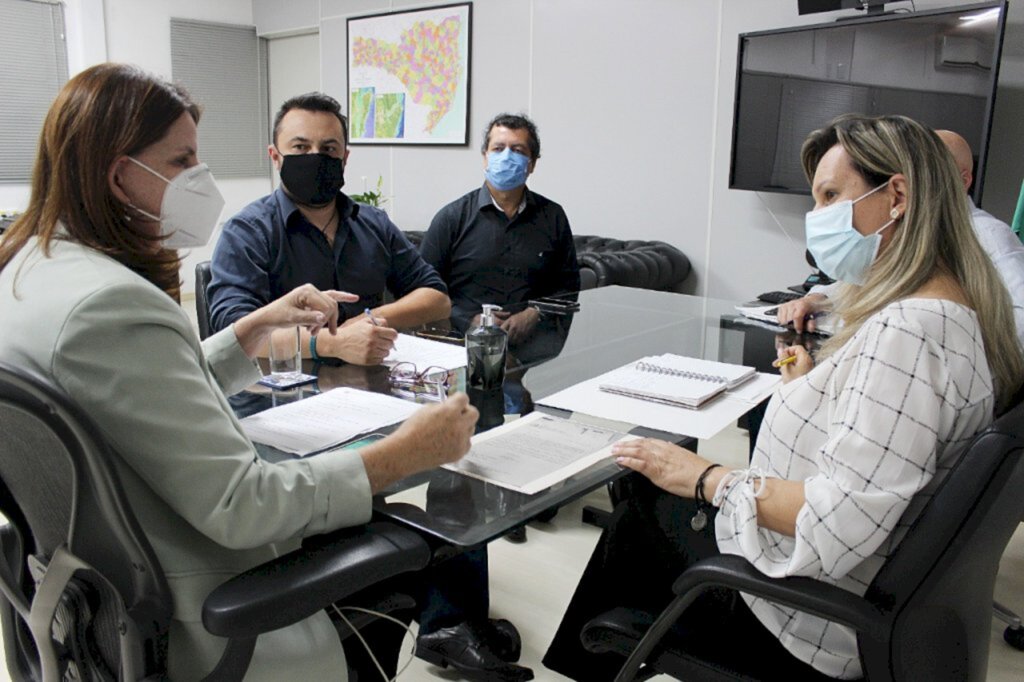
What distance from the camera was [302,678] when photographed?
105cm

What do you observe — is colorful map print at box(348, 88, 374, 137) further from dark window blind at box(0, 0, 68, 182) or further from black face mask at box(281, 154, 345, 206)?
black face mask at box(281, 154, 345, 206)

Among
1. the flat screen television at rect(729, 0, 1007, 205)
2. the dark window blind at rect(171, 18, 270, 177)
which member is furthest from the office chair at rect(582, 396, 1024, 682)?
the dark window blind at rect(171, 18, 270, 177)

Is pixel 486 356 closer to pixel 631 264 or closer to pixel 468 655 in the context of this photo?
pixel 468 655


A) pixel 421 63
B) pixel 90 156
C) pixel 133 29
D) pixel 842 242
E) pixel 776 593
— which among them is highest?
pixel 133 29

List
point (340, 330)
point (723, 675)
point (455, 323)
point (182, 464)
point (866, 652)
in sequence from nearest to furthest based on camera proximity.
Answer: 1. point (182, 464)
2. point (866, 652)
3. point (723, 675)
4. point (340, 330)
5. point (455, 323)

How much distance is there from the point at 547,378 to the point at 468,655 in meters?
0.69

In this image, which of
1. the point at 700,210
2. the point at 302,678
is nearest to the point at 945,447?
the point at 302,678

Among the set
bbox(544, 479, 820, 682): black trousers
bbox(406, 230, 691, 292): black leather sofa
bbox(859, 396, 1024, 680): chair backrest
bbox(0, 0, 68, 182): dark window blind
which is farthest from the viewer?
bbox(0, 0, 68, 182): dark window blind

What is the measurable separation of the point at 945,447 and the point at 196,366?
972 mm

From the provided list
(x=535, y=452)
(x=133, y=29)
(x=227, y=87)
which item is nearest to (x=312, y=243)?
(x=535, y=452)

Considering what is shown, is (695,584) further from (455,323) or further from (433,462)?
(455,323)

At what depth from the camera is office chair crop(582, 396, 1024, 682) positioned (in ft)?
3.12

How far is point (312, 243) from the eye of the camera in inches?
95.3

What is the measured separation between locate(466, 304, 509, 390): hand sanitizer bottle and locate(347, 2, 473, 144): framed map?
431cm
